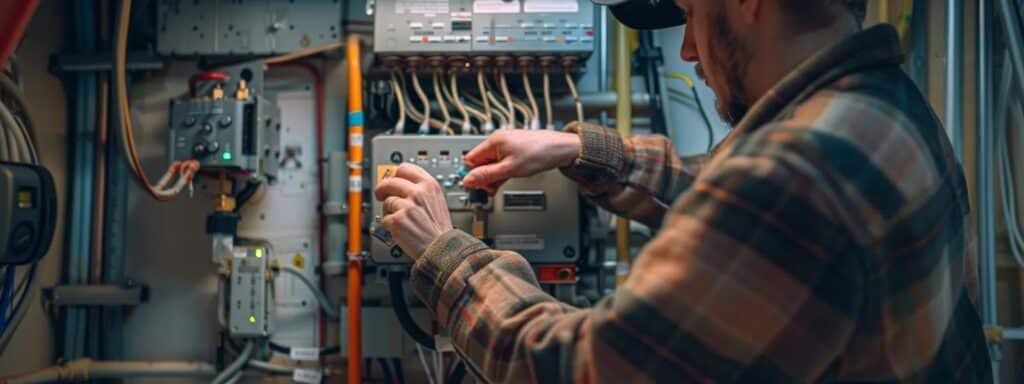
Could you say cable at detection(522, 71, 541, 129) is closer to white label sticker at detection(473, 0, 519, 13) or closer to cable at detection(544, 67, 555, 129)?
cable at detection(544, 67, 555, 129)

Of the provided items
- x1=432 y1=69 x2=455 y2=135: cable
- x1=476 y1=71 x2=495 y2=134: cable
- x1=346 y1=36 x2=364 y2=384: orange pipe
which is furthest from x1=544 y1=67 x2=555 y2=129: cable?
x1=346 y1=36 x2=364 y2=384: orange pipe

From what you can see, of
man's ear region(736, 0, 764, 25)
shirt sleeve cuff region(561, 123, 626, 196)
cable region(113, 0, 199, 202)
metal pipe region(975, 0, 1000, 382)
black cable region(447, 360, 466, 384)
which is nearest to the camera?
man's ear region(736, 0, 764, 25)

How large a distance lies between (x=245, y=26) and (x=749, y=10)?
1697mm

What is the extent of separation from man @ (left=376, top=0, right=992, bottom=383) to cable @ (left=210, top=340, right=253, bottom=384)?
4.35 ft

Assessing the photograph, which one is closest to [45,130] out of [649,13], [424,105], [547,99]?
[424,105]

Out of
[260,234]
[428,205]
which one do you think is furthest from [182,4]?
[428,205]

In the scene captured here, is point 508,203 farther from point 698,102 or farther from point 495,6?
point 698,102

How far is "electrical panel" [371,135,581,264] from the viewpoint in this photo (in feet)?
6.56

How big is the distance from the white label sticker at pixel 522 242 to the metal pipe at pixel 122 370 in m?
0.96

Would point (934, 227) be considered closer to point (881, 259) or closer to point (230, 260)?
point (881, 259)

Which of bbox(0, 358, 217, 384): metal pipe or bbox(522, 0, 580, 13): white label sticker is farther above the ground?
bbox(522, 0, 580, 13): white label sticker

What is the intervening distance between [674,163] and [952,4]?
2.70ft

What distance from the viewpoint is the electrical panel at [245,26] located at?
2.25 metres

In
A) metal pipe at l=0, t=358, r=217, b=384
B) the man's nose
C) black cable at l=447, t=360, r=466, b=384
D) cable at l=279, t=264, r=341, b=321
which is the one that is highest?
the man's nose
